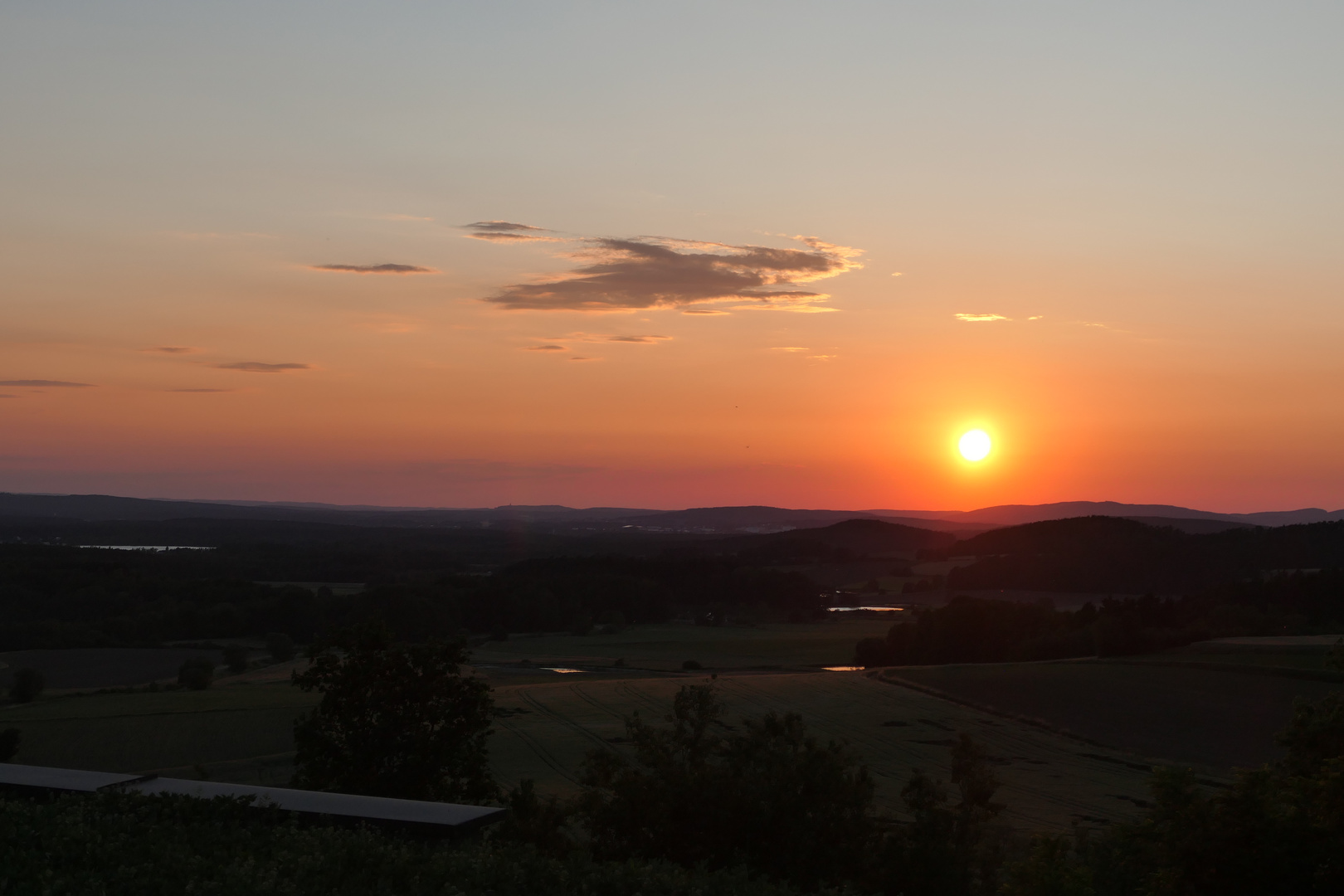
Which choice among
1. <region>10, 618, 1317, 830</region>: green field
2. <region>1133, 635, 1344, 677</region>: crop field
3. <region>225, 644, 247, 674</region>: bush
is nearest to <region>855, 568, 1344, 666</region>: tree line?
<region>1133, 635, 1344, 677</region>: crop field

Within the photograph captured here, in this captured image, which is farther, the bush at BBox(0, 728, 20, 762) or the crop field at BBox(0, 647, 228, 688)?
the crop field at BBox(0, 647, 228, 688)

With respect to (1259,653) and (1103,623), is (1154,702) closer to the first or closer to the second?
(1259,653)

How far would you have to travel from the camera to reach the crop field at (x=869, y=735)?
37.6 m

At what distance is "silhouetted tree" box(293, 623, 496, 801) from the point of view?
2205cm

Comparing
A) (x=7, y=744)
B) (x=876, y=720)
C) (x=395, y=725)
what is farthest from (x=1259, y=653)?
(x=7, y=744)

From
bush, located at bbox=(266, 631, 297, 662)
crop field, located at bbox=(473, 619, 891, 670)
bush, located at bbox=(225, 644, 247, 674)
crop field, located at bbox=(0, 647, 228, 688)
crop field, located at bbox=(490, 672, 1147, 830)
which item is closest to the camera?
crop field, located at bbox=(490, 672, 1147, 830)

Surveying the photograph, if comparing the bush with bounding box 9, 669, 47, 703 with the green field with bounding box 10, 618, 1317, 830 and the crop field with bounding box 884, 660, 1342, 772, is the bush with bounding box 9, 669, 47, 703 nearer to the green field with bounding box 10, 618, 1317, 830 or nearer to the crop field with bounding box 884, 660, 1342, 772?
the green field with bounding box 10, 618, 1317, 830

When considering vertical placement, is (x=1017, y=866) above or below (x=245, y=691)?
above

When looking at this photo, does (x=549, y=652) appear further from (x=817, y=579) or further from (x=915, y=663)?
(x=817, y=579)

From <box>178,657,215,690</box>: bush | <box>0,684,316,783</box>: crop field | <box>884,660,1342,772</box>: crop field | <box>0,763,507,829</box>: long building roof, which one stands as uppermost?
<box>0,763,507,829</box>: long building roof

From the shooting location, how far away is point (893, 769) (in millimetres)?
42594

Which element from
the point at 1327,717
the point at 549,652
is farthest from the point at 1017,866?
A: the point at 549,652

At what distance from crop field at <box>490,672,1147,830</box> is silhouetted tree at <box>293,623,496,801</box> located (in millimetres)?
14364

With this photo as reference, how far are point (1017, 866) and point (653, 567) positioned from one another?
4976 inches
